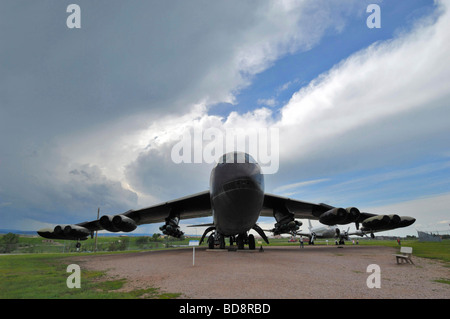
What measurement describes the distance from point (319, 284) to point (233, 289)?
230cm

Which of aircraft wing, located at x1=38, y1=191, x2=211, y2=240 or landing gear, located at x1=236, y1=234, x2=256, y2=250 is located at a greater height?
aircraft wing, located at x1=38, y1=191, x2=211, y2=240

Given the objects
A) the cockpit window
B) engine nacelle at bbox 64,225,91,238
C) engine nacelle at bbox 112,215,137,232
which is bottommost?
engine nacelle at bbox 64,225,91,238

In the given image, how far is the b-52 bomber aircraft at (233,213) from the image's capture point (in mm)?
9844

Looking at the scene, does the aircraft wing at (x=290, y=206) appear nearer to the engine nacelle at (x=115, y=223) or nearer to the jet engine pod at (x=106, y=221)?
the engine nacelle at (x=115, y=223)

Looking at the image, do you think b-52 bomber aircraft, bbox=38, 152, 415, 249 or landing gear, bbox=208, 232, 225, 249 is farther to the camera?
landing gear, bbox=208, 232, 225, 249

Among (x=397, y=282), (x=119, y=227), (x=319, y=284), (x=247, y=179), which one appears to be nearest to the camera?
(x=319, y=284)

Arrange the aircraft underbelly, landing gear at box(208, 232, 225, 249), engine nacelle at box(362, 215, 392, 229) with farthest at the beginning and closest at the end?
engine nacelle at box(362, 215, 392, 229) → landing gear at box(208, 232, 225, 249) → the aircraft underbelly

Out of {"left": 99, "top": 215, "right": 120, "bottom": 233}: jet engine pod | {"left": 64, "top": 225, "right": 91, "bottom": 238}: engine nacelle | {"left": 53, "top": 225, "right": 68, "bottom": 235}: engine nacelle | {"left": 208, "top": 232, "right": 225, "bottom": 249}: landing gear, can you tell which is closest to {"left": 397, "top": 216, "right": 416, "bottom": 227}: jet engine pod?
{"left": 208, "top": 232, "right": 225, "bottom": 249}: landing gear

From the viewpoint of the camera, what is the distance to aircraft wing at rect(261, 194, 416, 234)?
15961 mm

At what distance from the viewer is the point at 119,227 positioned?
15.2 m

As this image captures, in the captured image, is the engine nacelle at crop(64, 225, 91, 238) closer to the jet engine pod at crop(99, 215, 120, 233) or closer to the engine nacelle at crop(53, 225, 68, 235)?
the engine nacelle at crop(53, 225, 68, 235)

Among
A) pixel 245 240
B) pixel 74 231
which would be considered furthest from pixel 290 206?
pixel 74 231
